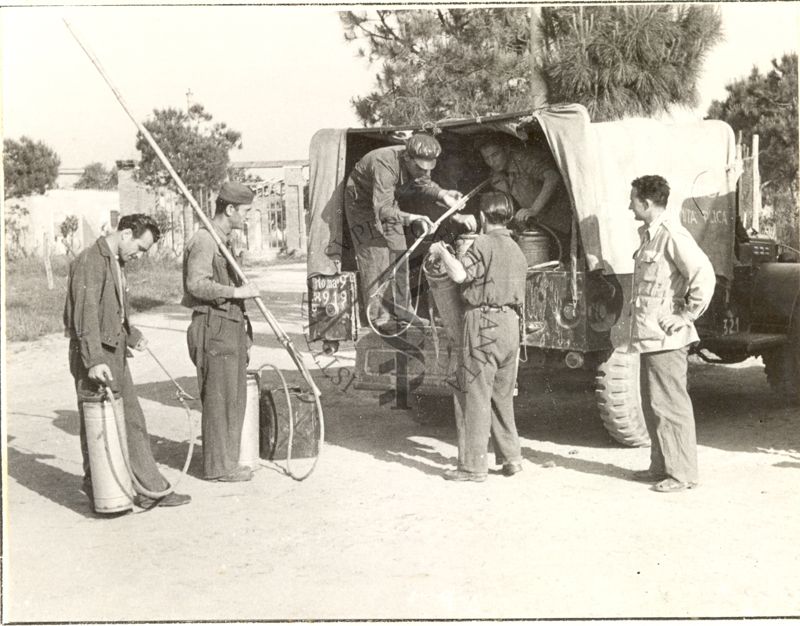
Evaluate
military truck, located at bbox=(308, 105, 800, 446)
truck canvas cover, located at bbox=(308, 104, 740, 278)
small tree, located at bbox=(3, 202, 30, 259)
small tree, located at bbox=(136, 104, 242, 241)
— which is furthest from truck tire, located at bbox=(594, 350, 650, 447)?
small tree, located at bbox=(3, 202, 30, 259)

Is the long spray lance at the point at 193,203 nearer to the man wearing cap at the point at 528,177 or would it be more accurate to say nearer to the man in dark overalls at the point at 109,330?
the man in dark overalls at the point at 109,330

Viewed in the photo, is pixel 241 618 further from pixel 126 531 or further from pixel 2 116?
pixel 2 116

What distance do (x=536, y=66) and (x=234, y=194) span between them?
507cm

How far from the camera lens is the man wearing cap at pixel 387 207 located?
7.36 m

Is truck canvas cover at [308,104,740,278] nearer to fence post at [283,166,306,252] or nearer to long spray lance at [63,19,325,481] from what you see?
long spray lance at [63,19,325,481]

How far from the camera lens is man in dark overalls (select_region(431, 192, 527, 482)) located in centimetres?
629

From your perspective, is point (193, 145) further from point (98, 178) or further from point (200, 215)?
point (98, 178)

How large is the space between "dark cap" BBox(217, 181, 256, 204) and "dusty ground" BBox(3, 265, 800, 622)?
1.92 m

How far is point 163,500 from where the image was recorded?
5.91 metres

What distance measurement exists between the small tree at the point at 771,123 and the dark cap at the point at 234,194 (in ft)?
28.1

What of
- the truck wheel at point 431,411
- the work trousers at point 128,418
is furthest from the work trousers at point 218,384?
the truck wheel at point 431,411

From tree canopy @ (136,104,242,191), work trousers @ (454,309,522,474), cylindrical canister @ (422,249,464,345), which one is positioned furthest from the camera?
tree canopy @ (136,104,242,191)

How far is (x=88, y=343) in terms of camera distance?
556cm

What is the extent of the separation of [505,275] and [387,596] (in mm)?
2594
